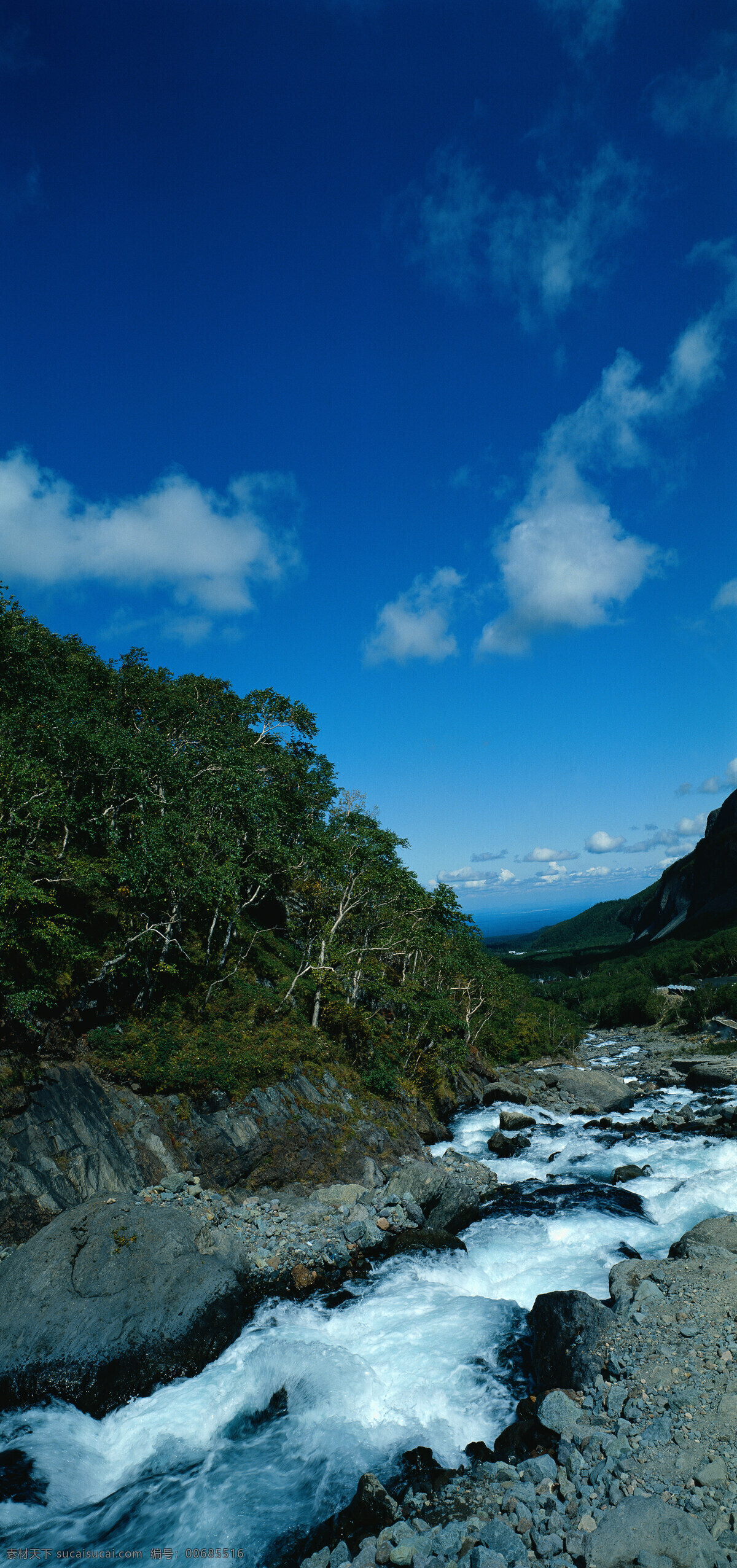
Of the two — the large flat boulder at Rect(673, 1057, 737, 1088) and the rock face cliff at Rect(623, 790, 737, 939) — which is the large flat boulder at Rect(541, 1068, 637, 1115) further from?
the rock face cliff at Rect(623, 790, 737, 939)

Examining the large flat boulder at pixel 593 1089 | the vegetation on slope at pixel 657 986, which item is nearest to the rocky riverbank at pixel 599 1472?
the large flat boulder at pixel 593 1089

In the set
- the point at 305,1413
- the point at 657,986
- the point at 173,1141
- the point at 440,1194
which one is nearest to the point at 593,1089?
the point at 440,1194

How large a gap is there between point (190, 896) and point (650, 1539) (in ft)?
77.9

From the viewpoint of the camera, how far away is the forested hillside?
903 inches

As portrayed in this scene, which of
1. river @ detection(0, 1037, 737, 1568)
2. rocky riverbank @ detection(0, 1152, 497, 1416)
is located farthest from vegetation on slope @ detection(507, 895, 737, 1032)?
rocky riverbank @ detection(0, 1152, 497, 1416)

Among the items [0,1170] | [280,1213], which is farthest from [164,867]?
[280,1213]

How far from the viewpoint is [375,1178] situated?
1009 inches

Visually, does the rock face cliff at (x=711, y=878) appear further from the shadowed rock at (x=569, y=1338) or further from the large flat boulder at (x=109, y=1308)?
the large flat boulder at (x=109, y=1308)

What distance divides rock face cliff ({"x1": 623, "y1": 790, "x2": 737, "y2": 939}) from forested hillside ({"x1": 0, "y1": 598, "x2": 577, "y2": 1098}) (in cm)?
14350

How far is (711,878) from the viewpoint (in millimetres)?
177500

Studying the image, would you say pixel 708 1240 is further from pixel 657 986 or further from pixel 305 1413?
pixel 657 986

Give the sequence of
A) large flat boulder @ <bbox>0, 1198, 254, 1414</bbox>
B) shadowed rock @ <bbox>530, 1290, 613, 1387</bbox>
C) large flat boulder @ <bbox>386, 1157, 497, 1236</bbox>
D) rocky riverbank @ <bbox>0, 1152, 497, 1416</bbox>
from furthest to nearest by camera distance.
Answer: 1. large flat boulder @ <bbox>386, 1157, 497, 1236</bbox>
2. rocky riverbank @ <bbox>0, 1152, 497, 1416</bbox>
3. large flat boulder @ <bbox>0, 1198, 254, 1414</bbox>
4. shadowed rock @ <bbox>530, 1290, 613, 1387</bbox>

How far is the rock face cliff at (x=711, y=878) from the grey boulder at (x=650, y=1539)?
6688 inches

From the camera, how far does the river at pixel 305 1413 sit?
1130 centimetres
